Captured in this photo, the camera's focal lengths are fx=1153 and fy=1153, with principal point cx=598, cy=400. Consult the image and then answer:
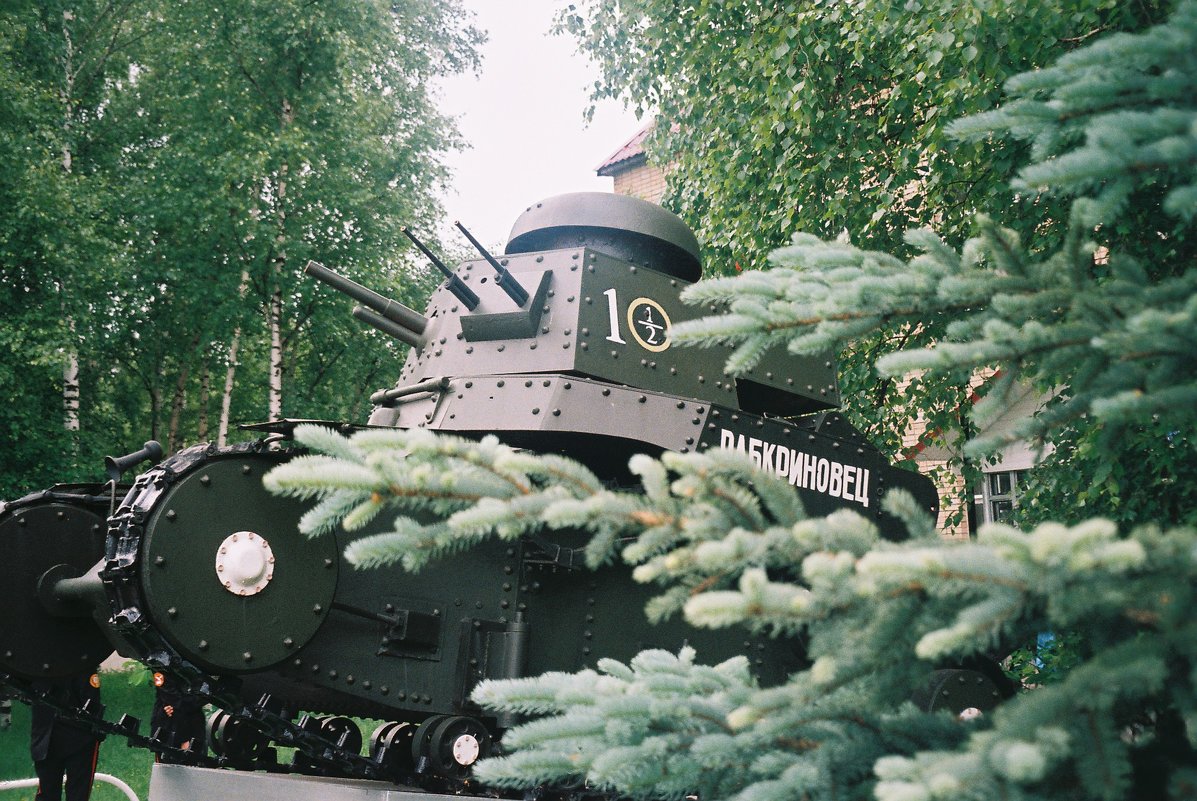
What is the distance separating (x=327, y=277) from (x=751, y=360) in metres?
4.62

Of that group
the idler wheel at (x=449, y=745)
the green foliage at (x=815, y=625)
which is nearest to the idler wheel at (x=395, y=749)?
the idler wheel at (x=449, y=745)

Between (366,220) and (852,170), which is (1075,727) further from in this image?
(366,220)

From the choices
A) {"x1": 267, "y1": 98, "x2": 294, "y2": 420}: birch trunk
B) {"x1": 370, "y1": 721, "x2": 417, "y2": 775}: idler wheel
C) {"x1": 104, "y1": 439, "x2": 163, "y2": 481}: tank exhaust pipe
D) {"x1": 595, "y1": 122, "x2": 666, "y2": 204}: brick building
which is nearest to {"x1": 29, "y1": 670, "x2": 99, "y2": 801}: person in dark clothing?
{"x1": 104, "y1": 439, "x2": 163, "y2": 481}: tank exhaust pipe

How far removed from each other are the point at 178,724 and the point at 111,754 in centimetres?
480

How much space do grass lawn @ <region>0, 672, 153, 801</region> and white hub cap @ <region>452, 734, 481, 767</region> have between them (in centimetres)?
556

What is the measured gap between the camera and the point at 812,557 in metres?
2.14

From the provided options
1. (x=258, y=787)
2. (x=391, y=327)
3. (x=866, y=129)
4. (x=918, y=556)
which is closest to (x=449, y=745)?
(x=258, y=787)

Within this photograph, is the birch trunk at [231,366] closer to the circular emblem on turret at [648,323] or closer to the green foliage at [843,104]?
the green foliage at [843,104]

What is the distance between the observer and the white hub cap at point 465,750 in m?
5.50

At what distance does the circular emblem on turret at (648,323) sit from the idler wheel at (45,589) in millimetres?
3251

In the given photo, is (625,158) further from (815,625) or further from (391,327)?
(815,625)

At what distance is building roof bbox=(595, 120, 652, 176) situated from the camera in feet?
71.8

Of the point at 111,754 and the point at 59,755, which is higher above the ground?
the point at 59,755

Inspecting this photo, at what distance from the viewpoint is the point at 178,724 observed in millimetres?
7969
